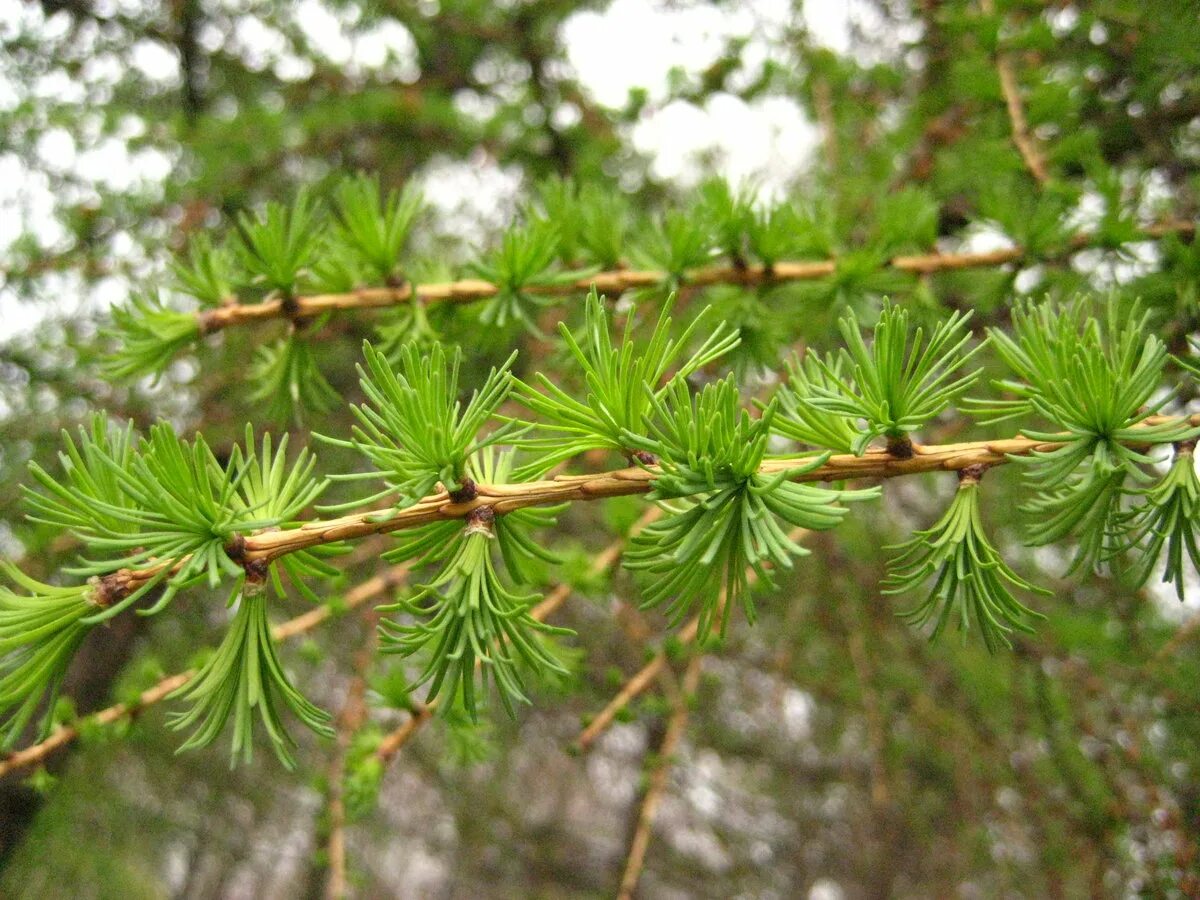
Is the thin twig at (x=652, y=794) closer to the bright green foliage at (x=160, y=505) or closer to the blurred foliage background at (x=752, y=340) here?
the blurred foliage background at (x=752, y=340)

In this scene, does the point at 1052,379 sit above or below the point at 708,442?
above

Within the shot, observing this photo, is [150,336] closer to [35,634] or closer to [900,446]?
[35,634]

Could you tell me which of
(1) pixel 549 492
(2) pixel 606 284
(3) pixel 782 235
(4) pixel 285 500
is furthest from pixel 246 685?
(3) pixel 782 235

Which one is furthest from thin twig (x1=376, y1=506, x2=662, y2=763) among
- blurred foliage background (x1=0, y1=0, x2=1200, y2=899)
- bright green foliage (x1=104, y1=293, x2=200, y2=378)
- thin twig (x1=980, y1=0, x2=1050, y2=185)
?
thin twig (x1=980, y1=0, x2=1050, y2=185)

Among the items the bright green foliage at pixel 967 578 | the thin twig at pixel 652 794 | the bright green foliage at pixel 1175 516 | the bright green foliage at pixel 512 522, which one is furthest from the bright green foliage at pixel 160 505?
the thin twig at pixel 652 794

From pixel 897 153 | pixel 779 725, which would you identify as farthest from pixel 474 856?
pixel 897 153

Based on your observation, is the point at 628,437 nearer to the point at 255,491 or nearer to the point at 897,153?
the point at 255,491
